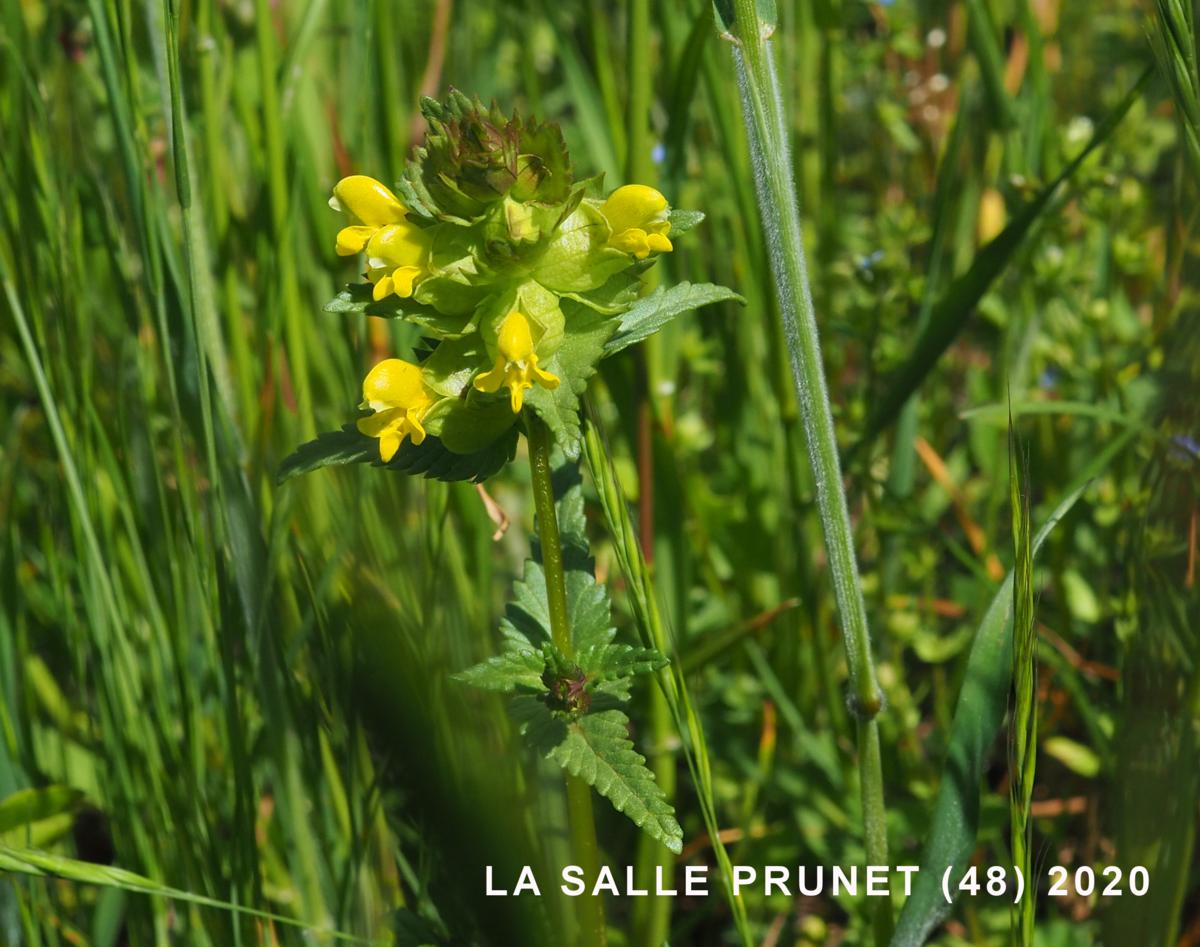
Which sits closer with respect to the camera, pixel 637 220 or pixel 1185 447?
pixel 637 220

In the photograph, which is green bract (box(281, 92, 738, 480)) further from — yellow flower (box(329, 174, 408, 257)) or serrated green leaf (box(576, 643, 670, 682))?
serrated green leaf (box(576, 643, 670, 682))

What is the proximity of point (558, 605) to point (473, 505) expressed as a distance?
349 millimetres

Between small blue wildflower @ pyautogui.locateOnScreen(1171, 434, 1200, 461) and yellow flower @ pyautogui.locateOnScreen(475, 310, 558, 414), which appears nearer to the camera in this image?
yellow flower @ pyautogui.locateOnScreen(475, 310, 558, 414)

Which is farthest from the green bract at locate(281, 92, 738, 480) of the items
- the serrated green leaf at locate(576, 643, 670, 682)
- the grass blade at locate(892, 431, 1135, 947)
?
the grass blade at locate(892, 431, 1135, 947)

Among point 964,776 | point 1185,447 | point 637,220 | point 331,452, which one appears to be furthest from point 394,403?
point 1185,447

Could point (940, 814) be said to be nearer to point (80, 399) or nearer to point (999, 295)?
point (80, 399)

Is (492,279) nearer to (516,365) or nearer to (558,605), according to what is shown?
(516,365)

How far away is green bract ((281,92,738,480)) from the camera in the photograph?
1.91 ft

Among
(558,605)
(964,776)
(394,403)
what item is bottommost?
(964,776)

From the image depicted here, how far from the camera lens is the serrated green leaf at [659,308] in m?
0.61

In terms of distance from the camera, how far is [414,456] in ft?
2.13

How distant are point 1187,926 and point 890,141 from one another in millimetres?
1005

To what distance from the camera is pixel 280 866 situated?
98 centimetres

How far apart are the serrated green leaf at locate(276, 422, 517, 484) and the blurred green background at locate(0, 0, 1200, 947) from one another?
0.08 feet
